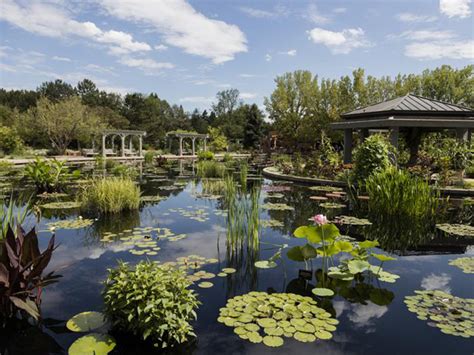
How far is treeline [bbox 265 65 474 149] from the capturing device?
83.1 feet

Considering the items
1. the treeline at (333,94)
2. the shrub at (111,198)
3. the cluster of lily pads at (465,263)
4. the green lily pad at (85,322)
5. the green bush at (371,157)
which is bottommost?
the green lily pad at (85,322)

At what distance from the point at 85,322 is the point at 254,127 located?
117 feet

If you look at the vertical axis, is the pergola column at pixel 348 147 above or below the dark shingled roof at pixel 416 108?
below

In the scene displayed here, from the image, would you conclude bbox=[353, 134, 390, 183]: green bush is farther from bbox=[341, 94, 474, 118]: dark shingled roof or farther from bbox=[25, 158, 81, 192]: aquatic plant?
bbox=[25, 158, 81, 192]: aquatic plant

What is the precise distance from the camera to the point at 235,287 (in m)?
3.31

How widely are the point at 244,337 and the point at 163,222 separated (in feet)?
12.6

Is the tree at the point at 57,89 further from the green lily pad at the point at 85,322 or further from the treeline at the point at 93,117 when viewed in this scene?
the green lily pad at the point at 85,322

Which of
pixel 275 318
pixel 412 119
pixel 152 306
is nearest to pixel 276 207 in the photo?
pixel 275 318

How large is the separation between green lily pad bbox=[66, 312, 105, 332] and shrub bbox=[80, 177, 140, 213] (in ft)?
13.5

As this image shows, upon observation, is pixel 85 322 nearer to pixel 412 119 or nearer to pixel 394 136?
pixel 394 136

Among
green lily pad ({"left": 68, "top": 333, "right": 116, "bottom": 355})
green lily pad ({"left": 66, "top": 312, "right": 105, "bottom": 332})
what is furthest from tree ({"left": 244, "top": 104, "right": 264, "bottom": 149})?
green lily pad ({"left": 68, "top": 333, "right": 116, "bottom": 355})

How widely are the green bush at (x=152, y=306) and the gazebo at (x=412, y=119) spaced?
10160 mm

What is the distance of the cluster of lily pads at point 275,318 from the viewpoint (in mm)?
2432

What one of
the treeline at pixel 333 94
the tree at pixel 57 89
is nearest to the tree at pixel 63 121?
the treeline at pixel 333 94
